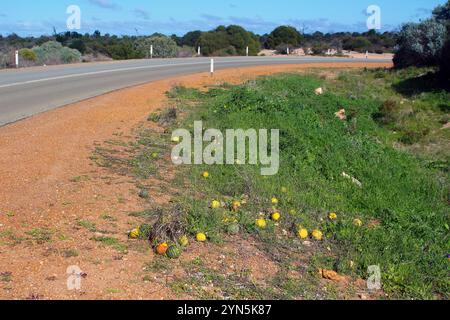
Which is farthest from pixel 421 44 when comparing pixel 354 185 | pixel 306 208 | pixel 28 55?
pixel 28 55

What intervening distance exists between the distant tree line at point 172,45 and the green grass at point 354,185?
19.6 metres

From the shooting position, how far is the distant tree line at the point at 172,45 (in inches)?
1307

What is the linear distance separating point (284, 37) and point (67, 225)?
58070 mm

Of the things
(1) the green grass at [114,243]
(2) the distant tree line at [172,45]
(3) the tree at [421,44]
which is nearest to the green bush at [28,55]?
(2) the distant tree line at [172,45]

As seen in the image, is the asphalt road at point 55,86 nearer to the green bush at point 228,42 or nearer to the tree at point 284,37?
the green bush at point 228,42

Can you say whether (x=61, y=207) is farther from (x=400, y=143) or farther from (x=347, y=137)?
(x=400, y=143)

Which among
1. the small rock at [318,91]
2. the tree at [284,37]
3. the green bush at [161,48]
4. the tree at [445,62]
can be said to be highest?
the tree at [284,37]

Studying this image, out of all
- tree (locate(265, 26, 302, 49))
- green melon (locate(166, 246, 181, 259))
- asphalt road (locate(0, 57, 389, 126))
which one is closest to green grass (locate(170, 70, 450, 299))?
green melon (locate(166, 246, 181, 259))

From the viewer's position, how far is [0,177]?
261 inches

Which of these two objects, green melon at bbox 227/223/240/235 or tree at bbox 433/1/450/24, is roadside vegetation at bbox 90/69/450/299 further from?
tree at bbox 433/1/450/24

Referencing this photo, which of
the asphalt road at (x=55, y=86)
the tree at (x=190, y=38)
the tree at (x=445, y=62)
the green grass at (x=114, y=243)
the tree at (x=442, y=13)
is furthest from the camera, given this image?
the tree at (x=190, y=38)

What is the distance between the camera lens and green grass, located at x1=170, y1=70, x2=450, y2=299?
528 centimetres
